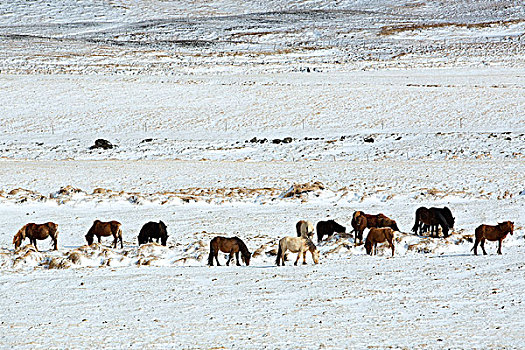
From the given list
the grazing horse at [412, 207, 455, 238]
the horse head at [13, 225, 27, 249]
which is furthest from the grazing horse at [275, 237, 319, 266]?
the horse head at [13, 225, 27, 249]

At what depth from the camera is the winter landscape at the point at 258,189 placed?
10.4m

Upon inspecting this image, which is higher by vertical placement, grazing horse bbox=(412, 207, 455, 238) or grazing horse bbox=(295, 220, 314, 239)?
grazing horse bbox=(412, 207, 455, 238)

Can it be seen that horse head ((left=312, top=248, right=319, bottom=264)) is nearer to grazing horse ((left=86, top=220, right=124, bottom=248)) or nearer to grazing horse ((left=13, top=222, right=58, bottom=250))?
grazing horse ((left=86, top=220, right=124, bottom=248))

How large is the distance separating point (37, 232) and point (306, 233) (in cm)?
606

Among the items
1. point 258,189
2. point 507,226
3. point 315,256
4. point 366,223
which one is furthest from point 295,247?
point 258,189

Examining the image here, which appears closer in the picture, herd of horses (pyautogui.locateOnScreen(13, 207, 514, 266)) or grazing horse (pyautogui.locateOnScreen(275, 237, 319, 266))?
grazing horse (pyautogui.locateOnScreen(275, 237, 319, 266))

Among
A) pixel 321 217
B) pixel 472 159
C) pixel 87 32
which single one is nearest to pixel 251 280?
pixel 321 217

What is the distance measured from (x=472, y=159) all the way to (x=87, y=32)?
8690 centimetres

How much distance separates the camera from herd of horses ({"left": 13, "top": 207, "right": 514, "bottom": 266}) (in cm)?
1366

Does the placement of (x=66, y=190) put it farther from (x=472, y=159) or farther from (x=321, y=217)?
(x=472, y=159)

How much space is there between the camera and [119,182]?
24.6 meters

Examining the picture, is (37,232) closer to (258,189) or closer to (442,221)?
(258,189)

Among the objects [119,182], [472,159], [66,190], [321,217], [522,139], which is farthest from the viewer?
[522,139]

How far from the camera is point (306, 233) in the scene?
49.8 ft
